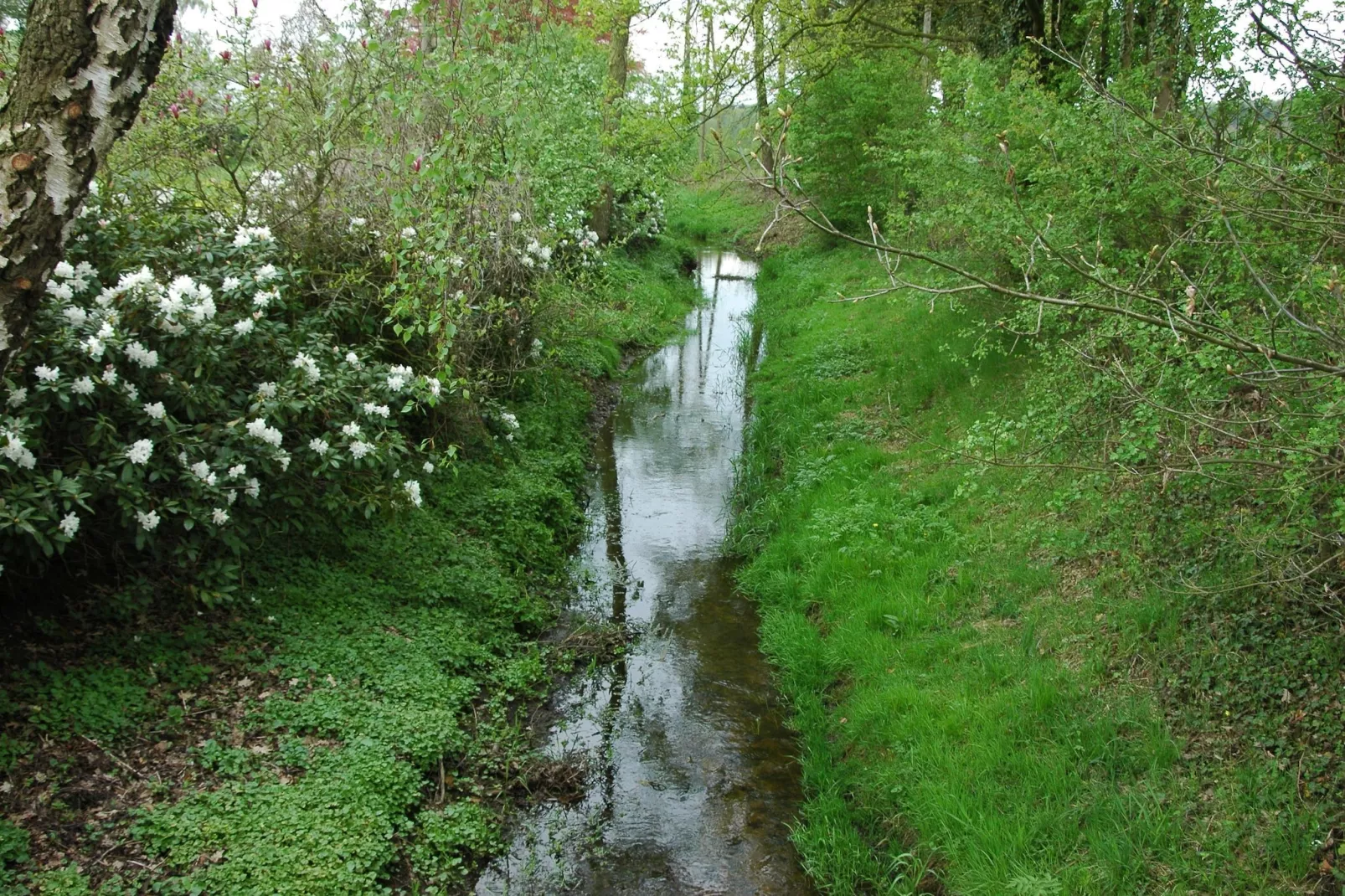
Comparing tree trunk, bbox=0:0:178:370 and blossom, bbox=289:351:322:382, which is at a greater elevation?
tree trunk, bbox=0:0:178:370

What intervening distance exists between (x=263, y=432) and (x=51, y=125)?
277 centimetres

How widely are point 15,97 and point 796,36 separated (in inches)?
467

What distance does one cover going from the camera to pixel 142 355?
4918 mm

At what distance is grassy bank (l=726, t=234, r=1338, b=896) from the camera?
4.16 metres

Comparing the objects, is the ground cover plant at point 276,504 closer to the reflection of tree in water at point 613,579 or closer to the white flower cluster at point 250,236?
the white flower cluster at point 250,236

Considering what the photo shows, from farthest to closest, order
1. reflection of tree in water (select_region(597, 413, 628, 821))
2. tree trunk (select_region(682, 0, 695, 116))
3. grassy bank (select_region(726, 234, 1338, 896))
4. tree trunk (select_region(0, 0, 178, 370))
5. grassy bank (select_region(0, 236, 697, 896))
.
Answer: tree trunk (select_region(682, 0, 695, 116)), reflection of tree in water (select_region(597, 413, 628, 821)), grassy bank (select_region(726, 234, 1338, 896)), grassy bank (select_region(0, 236, 697, 896)), tree trunk (select_region(0, 0, 178, 370))

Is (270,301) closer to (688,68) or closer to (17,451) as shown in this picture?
(17,451)

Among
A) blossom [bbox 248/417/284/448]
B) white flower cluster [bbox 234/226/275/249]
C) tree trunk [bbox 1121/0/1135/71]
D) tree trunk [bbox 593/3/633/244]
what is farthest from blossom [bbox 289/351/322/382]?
tree trunk [bbox 1121/0/1135/71]

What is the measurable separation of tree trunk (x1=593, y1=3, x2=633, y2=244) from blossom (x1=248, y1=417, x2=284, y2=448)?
7024 mm

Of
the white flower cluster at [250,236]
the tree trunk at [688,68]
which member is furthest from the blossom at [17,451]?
the tree trunk at [688,68]

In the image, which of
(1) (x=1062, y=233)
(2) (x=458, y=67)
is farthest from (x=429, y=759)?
(1) (x=1062, y=233)

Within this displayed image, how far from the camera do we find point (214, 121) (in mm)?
6660

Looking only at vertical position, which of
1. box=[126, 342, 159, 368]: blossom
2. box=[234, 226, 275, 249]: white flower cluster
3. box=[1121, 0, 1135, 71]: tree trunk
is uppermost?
box=[1121, 0, 1135, 71]: tree trunk

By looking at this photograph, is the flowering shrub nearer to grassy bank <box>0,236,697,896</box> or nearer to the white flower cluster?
the white flower cluster
